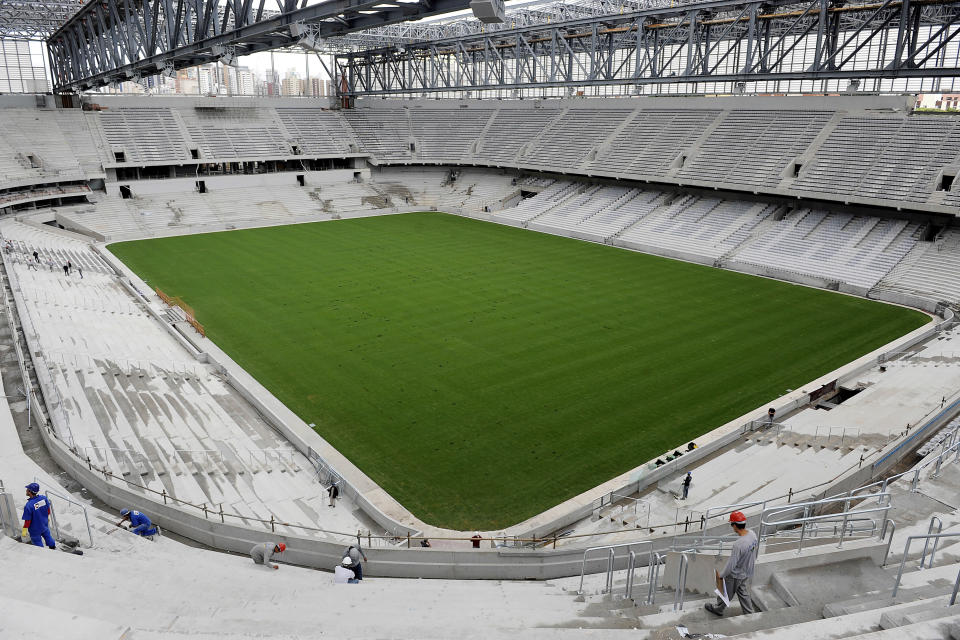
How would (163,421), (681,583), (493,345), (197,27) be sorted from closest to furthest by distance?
(681,583) → (163,421) → (197,27) → (493,345)

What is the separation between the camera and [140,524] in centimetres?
1072

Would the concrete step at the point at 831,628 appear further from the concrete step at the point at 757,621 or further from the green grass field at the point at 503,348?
the green grass field at the point at 503,348

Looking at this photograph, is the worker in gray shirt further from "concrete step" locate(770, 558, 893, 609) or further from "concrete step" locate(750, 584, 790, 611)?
"concrete step" locate(770, 558, 893, 609)

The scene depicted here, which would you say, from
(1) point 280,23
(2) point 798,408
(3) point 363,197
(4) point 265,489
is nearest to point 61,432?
(4) point 265,489

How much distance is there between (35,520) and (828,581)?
32.2ft

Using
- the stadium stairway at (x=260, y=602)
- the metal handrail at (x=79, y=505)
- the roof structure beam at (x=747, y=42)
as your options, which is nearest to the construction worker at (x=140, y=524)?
the metal handrail at (x=79, y=505)

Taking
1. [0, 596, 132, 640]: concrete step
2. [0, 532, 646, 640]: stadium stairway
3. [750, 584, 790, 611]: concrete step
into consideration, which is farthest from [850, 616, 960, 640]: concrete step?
[0, 596, 132, 640]: concrete step

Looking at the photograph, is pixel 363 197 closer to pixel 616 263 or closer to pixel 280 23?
pixel 616 263

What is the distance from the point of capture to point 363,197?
55.4 metres

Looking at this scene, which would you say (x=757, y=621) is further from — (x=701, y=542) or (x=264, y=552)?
(x=264, y=552)

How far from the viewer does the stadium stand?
8.26 meters

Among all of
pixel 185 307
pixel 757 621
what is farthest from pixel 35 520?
pixel 185 307

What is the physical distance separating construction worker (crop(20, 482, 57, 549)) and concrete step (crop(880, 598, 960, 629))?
9.76 m

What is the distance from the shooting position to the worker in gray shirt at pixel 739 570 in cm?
668
